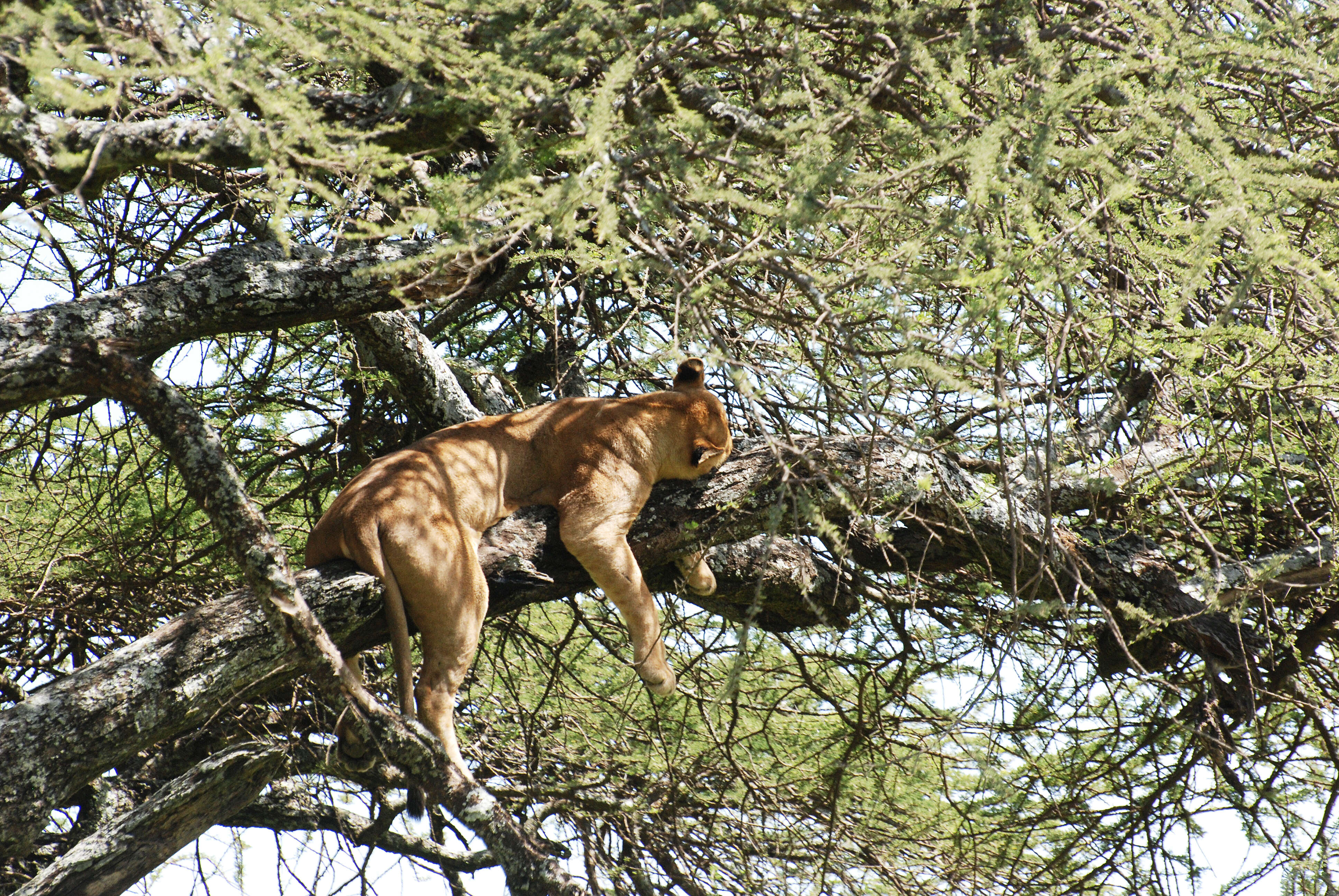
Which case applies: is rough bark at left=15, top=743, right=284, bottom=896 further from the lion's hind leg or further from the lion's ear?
the lion's ear

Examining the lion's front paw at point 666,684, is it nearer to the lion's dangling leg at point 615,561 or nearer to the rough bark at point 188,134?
the lion's dangling leg at point 615,561

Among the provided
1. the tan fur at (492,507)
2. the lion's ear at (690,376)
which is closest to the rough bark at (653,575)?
the tan fur at (492,507)

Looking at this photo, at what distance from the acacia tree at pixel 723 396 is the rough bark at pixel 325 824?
3 cm

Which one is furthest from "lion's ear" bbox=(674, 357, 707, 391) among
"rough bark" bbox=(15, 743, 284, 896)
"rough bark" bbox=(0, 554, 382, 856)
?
"rough bark" bbox=(15, 743, 284, 896)

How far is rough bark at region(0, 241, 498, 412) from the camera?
3.78 metres

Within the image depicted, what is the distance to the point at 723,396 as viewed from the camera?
6.45 meters

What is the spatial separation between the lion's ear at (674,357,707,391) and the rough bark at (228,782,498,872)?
2966mm

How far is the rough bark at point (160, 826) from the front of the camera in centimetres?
478

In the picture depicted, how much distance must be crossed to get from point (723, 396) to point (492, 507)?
2.11m

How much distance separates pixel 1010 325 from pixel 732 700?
1.94m

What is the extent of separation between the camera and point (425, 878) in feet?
20.2

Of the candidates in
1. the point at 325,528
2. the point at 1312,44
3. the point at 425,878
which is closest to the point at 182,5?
the point at 325,528

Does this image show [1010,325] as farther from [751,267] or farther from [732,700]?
[732,700]

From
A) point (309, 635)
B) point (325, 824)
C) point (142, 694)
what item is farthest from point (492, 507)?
point (325, 824)
